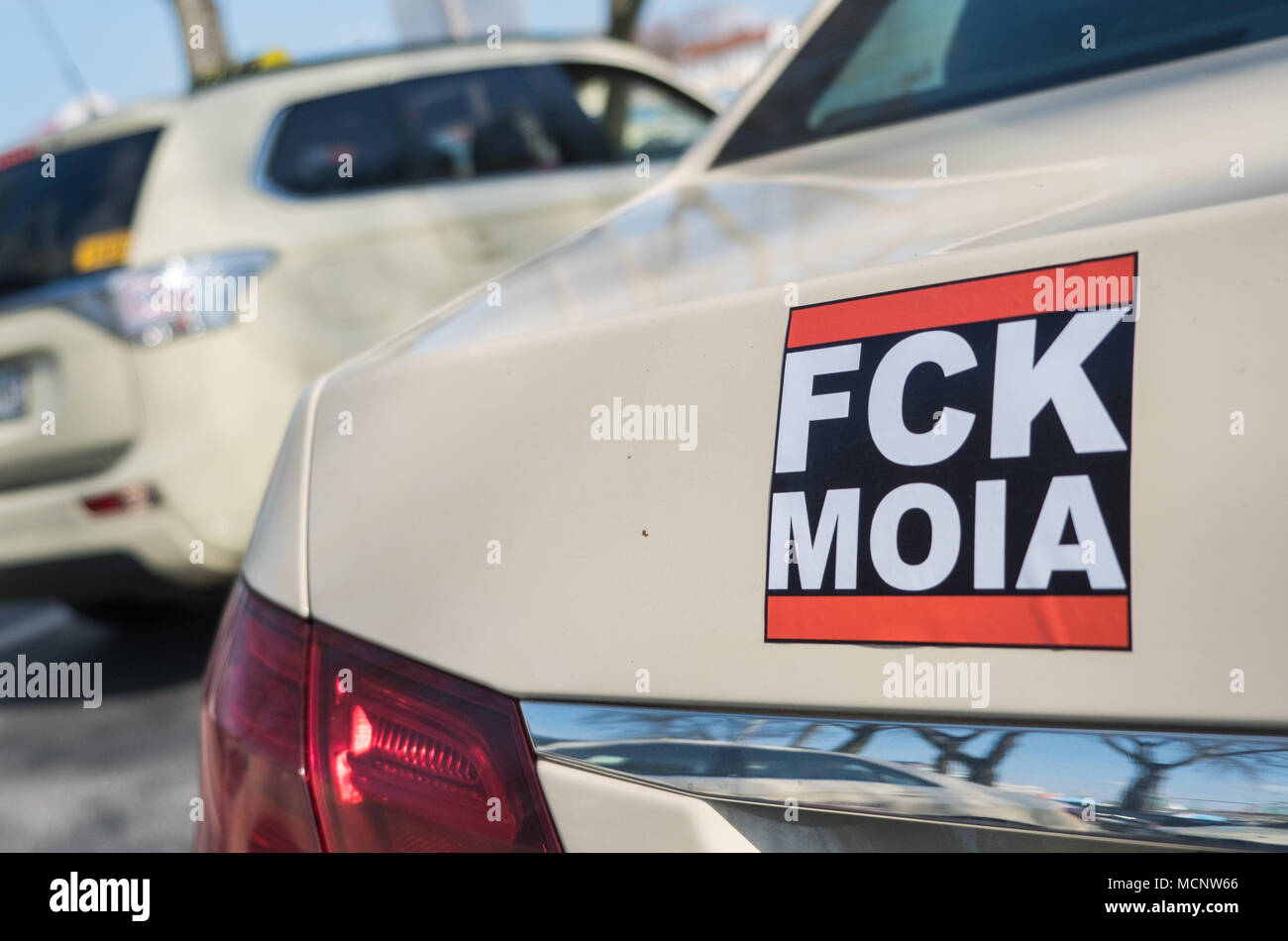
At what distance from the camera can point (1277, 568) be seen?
63 cm

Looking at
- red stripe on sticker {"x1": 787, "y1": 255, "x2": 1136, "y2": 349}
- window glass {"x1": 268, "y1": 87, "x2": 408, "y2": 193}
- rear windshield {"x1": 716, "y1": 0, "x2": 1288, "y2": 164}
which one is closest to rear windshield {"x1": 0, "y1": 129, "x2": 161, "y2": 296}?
window glass {"x1": 268, "y1": 87, "x2": 408, "y2": 193}

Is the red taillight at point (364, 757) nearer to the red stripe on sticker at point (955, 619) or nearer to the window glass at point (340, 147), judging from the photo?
the red stripe on sticker at point (955, 619)

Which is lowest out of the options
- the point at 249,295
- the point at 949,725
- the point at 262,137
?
the point at 949,725

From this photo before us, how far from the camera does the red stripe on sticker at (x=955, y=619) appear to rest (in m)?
0.67

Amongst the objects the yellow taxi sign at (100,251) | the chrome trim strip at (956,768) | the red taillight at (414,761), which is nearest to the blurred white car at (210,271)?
the yellow taxi sign at (100,251)

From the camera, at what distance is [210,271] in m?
3.26

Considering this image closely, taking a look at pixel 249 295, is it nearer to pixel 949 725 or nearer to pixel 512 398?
pixel 512 398

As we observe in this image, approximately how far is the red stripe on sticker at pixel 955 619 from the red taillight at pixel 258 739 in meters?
0.43

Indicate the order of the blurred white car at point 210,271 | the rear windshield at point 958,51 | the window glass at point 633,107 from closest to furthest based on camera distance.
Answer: the rear windshield at point 958,51 < the blurred white car at point 210,271 < the window glass at point 633,107

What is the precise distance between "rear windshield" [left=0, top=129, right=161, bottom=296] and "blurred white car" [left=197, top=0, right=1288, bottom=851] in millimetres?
2551

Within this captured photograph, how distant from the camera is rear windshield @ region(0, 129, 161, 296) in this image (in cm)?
328
